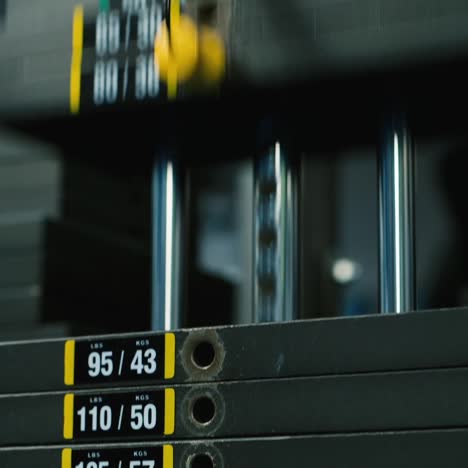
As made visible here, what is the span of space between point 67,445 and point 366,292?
3.38ft

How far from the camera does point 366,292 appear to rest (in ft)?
5.51

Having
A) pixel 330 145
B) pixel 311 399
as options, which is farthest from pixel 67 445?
pixel 330 145

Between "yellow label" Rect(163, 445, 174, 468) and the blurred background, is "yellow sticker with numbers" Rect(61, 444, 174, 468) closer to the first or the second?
"yellow label" Rect(163, 445, 174, 468)

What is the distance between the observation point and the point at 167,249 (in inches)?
30.8

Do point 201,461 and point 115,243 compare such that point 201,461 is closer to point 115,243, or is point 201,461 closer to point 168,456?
point 168,456

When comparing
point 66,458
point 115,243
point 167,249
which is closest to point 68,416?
point 66,458

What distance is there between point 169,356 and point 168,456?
2.4 inches

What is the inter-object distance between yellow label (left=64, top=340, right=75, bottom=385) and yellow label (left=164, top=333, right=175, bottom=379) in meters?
0.07

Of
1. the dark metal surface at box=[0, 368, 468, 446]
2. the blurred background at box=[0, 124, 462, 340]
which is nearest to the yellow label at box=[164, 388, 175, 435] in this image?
the dark metal surface at box=[0, 368, 468, 446]

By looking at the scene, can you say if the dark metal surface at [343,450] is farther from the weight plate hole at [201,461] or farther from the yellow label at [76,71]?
the yellow label at [76,71]

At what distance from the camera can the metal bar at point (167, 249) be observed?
2.55ft

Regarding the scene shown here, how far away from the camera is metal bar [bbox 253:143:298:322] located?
28.9 inches

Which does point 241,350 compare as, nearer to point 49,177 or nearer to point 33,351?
point 33,351

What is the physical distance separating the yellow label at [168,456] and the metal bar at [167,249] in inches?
4.7
